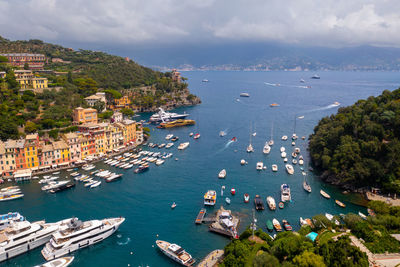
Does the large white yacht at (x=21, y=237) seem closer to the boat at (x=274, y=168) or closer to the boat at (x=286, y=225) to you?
the boat at (x=286, y=225)

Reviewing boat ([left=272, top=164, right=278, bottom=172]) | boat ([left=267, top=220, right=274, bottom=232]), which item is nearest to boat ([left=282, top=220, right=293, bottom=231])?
boat ([left=267, top=220, right=274, bottom=232])

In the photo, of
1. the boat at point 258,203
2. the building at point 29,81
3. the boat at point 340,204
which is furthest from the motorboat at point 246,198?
the building at point 29,81

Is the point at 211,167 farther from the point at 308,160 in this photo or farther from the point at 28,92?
the point at 28,92

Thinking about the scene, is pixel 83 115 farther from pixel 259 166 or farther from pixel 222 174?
pixel 259 166

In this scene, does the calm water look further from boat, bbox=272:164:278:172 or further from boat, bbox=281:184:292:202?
boat, bbox=281:184:292:202

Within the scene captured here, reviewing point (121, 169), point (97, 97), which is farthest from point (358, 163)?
point (97, 97)
